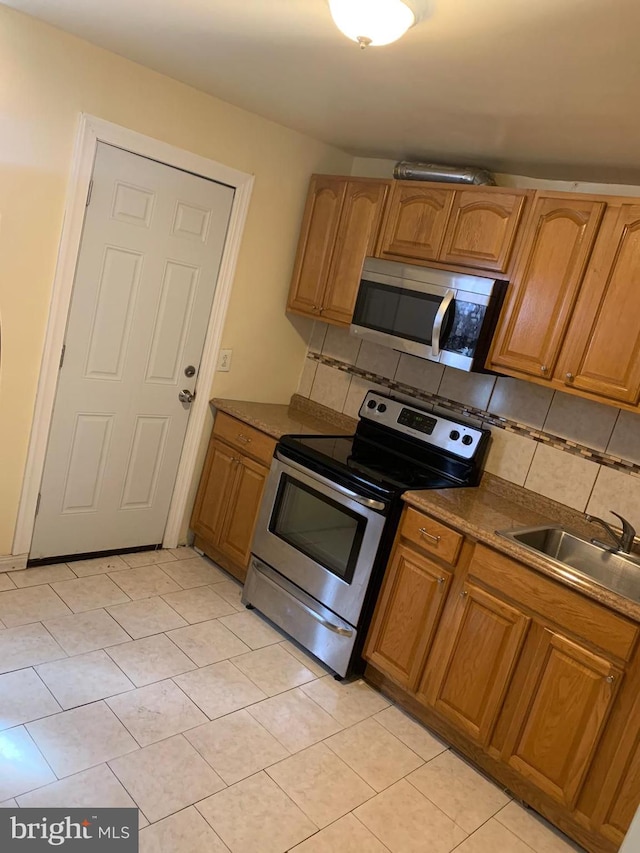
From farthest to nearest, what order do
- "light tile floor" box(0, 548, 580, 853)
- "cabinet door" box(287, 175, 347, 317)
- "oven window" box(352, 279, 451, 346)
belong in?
1. "cabinet door" box(287, 175, 347, 317)
2. "oven window" box(352, 279, 451, 346)
3. "light tile floor" box(0, 548, 580, 853)

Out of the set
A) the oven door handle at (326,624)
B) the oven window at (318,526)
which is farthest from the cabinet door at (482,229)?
the oven door handle at (326,624)

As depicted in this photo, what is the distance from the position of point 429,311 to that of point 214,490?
150 cm

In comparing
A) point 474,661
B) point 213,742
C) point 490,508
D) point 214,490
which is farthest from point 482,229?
point 213,742

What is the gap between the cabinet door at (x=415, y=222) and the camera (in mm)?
2846

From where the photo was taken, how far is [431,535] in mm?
2467

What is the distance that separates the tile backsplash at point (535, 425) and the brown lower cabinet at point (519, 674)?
599mm

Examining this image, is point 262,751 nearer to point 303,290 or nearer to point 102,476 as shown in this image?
point 102,476

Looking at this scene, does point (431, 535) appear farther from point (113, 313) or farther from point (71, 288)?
point (71, 288)

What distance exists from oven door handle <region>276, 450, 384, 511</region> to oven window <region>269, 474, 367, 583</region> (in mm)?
62

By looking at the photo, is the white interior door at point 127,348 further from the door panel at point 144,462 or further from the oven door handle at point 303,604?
the oven door handle at point 303,604

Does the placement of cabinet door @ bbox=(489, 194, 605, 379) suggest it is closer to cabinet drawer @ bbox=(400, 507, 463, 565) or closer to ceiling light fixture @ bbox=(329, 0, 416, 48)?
cabinet drawer @ bbox=(400, 507, 463, 565)

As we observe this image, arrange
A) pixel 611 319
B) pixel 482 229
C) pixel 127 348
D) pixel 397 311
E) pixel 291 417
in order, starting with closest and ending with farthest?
1. pixel 611 319
2. pixel 482 229
3. pixel 397 311
4. pixel 127 348
5. pixel 291 417

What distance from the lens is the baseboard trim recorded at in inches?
116

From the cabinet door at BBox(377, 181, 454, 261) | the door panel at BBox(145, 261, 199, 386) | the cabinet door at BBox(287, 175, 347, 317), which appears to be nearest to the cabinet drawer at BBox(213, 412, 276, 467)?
the door panel at BBox(145, 261, 199, 386)
